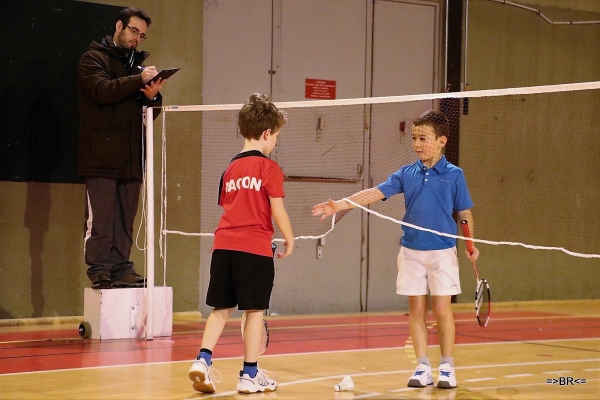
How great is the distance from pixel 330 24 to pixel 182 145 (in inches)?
107

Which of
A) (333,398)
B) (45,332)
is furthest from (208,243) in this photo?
(333,398)

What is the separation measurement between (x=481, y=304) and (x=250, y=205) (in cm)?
763

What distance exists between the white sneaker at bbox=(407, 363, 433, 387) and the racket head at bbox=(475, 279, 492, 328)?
0.63 meters

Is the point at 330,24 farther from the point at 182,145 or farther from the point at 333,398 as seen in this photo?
the point at 333,398

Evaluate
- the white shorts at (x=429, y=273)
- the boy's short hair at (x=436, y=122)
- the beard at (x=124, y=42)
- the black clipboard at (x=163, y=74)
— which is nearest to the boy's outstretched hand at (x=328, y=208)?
the white shorts at (x=429, y=273)

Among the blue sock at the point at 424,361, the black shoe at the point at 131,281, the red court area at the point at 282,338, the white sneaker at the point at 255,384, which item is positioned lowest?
the red court area at the point at 282,338

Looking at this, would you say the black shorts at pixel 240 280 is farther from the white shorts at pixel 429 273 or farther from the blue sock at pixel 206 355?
the white shorts at pixel 429 273

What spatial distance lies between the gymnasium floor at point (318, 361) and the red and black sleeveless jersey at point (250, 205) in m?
0.93

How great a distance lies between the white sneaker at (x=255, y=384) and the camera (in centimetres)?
554

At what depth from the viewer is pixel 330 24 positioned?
39.1 feet

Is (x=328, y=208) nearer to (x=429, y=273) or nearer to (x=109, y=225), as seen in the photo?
(x=429, y=273)

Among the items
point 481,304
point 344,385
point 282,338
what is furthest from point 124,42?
point 481,304

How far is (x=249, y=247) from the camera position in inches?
220

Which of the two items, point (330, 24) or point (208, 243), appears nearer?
point (208, 243)
